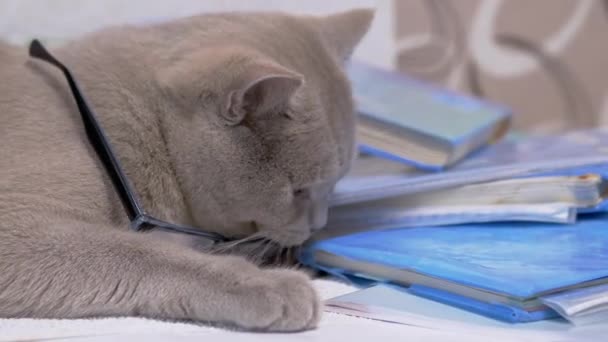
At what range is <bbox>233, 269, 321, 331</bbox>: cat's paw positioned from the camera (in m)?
0.66

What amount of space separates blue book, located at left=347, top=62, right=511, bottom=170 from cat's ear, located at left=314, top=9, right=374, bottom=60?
0.12 m

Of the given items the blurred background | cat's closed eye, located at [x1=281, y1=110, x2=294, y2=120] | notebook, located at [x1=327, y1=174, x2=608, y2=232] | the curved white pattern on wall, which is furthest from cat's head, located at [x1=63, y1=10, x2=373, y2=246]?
the curved white pattern on wall

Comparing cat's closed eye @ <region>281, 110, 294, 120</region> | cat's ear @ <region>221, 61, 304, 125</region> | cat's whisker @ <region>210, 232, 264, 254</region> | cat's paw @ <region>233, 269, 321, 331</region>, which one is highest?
cat's ear @ <region>221, 61, 304, 125</region>

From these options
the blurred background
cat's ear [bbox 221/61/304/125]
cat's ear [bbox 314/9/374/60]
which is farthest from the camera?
the blurred background

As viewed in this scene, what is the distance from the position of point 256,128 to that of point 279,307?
0.82 ft

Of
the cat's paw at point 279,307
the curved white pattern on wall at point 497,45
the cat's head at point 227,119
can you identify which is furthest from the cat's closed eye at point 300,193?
the curved white pattern on wall at point 497,45

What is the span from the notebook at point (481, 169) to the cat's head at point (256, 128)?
0.25 feet

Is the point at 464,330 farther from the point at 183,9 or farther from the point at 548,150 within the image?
the point at 183,9

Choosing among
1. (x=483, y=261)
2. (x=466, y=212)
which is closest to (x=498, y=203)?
(x=466, y=212)

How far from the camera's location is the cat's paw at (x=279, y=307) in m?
0.66

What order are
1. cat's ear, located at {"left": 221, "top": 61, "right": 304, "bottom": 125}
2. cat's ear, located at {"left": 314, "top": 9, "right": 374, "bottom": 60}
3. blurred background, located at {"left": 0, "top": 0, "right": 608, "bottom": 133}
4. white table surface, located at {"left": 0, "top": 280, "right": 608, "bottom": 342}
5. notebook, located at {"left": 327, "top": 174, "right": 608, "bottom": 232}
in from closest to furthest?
1. white table surface, located at {"left": 0, "top": 280, "right": 608, "bottom": 342}
2. cat's ear, located at {"left": 221, "top": 61, "right": 304, "bottom": 125}
3. notebook, located at {"left": 327, "top": 174, "right": 608, "bottom": 232}
4. cat's ear, located at {"left": 314, "top": 9, "right": 374, "bottom": 60}
5. blurred background, located at {"left": 0, "top": 0, "right": 608, "bottom": 133}

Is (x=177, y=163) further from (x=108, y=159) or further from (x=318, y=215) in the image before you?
(x=318, y=215)

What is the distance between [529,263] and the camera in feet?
2.41

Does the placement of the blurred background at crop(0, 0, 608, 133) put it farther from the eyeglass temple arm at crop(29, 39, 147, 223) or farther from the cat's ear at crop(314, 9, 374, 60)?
the eyeglass temple arm at crop(29, 39, 147, 223)
